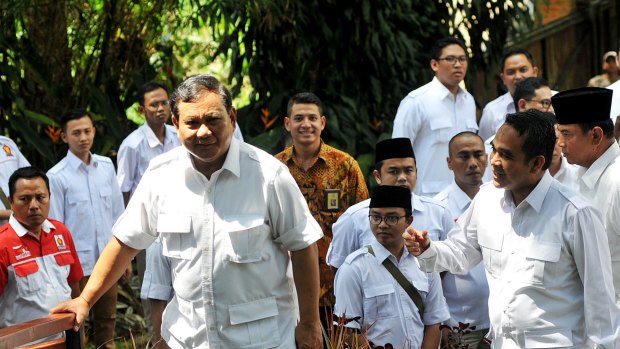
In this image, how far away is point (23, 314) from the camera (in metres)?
6.11

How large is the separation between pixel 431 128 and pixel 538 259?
3509mm

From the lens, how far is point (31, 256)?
6172mm

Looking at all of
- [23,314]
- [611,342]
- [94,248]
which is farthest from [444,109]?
[611,342]

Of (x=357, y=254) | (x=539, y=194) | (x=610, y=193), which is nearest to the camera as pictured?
(x=539, y=194)

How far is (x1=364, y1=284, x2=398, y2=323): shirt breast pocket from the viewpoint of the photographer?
5.38 meters

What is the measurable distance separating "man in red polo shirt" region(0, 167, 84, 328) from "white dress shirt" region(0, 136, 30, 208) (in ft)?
1.79

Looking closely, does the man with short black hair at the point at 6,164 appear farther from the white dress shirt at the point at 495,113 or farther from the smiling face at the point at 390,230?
the white dress shirt at the point at 495,113

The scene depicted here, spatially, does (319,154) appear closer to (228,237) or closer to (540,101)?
(540,101)

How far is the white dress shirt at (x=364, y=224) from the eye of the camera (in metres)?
5.91

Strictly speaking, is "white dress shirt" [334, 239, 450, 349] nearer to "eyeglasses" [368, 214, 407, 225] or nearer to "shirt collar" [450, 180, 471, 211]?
"eyeglasses" [368, 214, 407, 225]

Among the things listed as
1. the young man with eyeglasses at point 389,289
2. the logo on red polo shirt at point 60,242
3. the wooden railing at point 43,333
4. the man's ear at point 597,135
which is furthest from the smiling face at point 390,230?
the logo on red polo shirt at point 60,242

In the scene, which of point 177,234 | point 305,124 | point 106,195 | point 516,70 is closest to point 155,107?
point 106,195

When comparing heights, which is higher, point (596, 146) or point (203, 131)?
point (203, 131)

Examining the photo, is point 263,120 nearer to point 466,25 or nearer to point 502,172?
point 466,25
